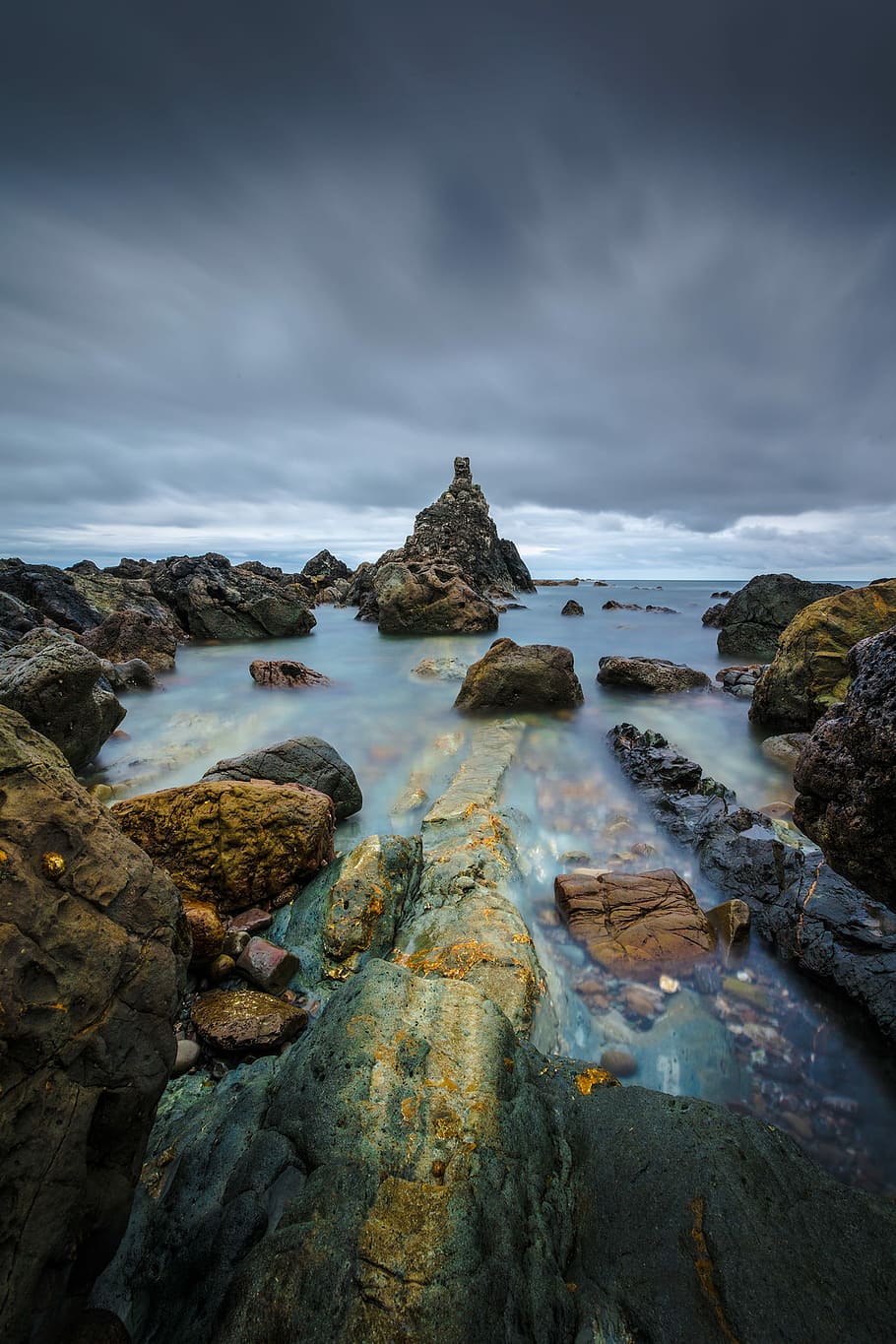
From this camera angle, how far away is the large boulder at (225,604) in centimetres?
2225

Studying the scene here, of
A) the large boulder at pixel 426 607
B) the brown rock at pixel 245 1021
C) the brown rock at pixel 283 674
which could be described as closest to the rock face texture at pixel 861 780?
the brown rock at pixel 245 1021

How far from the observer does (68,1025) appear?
1.82 metres

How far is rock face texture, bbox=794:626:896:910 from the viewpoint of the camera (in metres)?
2.70

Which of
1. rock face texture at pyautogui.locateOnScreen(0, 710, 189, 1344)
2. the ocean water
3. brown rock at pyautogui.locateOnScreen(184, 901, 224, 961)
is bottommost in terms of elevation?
the ocean water

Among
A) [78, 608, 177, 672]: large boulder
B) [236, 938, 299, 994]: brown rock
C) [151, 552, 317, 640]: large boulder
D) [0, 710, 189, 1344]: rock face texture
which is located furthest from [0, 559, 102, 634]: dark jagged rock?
[0, 710, 189, 1344]: rock face texture

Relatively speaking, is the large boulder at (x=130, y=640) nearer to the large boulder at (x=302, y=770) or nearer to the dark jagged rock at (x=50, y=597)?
the dark jagged rock at (x=50, y=597)

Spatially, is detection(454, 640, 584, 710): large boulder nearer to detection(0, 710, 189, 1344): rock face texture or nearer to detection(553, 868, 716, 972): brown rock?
detection(553, 868, 716, 972): brown rock

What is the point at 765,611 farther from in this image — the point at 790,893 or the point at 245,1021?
the point at 245,1021

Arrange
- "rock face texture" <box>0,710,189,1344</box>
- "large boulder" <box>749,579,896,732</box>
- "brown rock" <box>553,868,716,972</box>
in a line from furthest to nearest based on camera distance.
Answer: "large boulder" <box>749,579,896,732</box> < "brown rock" <box>553,868,716,972</box> < "rock face texture" <box>0,710,189,1344</box>

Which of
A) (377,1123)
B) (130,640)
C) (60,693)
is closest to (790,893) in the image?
(377,1123)

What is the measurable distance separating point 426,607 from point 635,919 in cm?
2273

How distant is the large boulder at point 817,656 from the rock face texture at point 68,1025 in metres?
10.6

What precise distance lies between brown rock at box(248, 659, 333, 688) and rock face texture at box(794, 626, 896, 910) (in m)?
13.0

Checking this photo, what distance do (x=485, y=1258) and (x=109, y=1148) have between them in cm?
145
